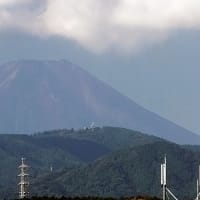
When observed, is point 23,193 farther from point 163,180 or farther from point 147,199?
point 163,180

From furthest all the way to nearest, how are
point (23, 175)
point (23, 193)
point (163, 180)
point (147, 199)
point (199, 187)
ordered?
1. point (23, 175)
2. point (23, 193)
3. point (199, 187)
4. point (147, 199)
5. point (163, 180)

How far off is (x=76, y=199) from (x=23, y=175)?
65.2 meters

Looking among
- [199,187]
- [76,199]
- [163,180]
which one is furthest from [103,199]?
[199,187]

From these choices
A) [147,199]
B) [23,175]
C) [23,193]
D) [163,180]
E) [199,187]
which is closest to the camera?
[163,180]

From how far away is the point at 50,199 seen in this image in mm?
69750

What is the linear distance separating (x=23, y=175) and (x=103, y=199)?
66.2 metres

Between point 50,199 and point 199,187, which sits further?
point 199,187

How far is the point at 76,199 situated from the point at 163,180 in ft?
45.0

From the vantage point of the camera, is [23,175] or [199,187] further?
[23,175]

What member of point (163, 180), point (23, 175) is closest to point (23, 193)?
point (23, 175)

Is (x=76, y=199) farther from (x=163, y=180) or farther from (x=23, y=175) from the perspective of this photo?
(x=23, y=175)

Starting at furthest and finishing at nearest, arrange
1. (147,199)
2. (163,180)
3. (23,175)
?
(23,175) < (147,199) < (163,180)

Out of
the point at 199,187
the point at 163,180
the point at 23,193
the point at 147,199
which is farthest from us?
the point at 23,193

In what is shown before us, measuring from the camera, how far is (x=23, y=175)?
13412cm
